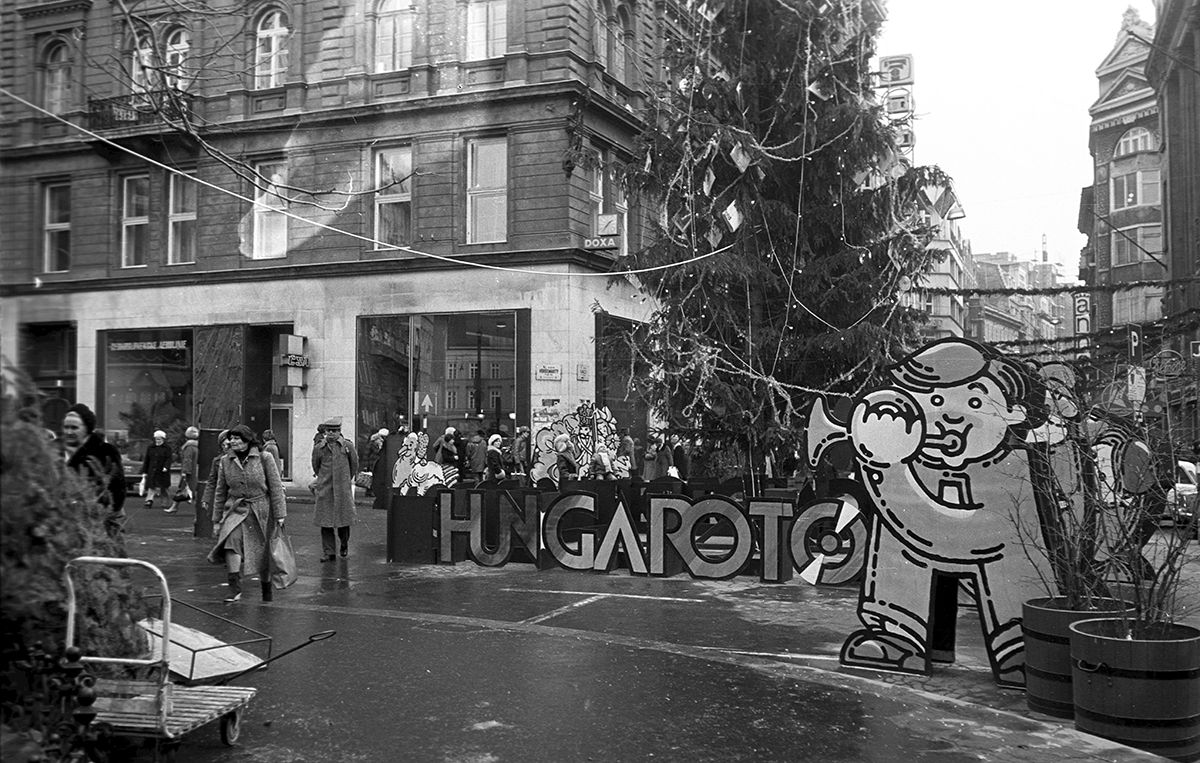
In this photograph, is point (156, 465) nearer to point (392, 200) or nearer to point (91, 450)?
point (392, 200)

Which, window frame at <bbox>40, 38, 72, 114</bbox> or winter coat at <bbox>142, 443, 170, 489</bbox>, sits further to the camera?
winter coat at <bbox>142, 443, 170, 489</bbox>

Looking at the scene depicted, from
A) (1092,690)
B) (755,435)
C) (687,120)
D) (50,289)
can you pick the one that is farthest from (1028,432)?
(687,120)

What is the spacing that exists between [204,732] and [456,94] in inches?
831

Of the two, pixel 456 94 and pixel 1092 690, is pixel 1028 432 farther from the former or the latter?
pixel 456 94

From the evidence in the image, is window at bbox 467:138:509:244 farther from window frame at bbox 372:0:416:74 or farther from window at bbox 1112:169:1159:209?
window at bbox 1112:169:1159:209

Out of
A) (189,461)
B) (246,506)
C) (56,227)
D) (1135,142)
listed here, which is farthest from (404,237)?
(1135,142)

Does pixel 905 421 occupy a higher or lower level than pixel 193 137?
lower

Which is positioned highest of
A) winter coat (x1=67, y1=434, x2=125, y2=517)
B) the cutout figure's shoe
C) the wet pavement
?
winter coat (x1=67, y1=434, x2=125, y2=517)

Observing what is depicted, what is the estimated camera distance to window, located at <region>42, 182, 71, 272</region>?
446 cm

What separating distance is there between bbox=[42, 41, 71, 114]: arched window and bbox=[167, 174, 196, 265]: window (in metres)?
20.9

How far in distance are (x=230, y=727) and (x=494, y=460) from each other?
17480 millimetres

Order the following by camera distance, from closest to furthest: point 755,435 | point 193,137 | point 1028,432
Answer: point 1028,432 → point 193,137 → point 755,435

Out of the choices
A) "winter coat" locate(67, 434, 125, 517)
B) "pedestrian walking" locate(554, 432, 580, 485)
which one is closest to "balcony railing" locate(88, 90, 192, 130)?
"winter coat" locate(67, 434, 125, 517)

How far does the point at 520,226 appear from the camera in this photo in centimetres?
2600
